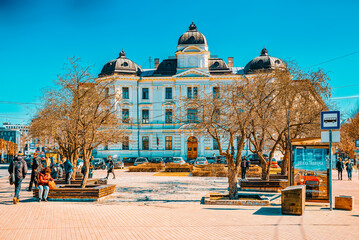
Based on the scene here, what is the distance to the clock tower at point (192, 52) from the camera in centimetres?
5541

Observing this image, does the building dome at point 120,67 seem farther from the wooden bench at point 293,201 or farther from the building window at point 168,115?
the wooden bench at point 293,201

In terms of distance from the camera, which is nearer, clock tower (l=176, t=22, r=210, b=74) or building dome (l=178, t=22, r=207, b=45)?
A: clock tower (l=176, t=22, r=210, b=74)

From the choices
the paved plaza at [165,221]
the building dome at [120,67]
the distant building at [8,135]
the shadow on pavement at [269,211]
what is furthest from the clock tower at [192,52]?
the distant building at [8,135]

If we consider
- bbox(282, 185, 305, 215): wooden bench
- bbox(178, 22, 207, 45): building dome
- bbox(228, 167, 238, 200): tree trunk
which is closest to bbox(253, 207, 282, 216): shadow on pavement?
bbox(282, 185, 305, 215): wooden bench

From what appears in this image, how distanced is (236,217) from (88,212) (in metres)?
4.75

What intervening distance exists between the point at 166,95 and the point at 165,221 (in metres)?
46.8

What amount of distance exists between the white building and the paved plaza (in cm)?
4110

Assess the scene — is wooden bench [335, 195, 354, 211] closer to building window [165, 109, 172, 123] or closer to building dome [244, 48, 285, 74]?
building dome [244, 48, 285, 74]

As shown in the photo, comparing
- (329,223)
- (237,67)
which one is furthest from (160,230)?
(237,67)

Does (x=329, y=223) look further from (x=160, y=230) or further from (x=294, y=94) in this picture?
(x=294, y=94)

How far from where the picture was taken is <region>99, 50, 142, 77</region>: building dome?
2253 inches

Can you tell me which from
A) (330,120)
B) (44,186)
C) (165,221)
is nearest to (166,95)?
(44,186)

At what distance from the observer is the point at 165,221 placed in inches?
424

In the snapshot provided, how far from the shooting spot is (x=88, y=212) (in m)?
12.2
